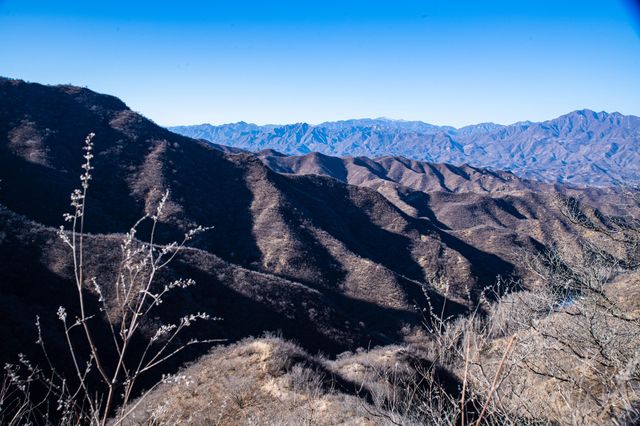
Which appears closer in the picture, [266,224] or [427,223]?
[266,224]

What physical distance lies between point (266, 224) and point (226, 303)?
20135 millimetres

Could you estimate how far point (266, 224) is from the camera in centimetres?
4606

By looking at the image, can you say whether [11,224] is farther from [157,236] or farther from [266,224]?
[266,224]

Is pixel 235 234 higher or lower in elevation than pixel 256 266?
higher

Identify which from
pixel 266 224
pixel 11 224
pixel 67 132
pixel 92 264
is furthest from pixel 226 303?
pixel 67 132

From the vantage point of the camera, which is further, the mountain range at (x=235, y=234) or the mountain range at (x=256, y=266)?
the mountain range at (x=235, y=234)

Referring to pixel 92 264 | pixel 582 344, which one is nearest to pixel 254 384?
pixel 582 344

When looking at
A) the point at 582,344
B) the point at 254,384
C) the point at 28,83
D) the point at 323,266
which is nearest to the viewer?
the point at 582,344

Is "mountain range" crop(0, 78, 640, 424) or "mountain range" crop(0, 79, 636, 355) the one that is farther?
"mountain range" crop(0, 79, 636, 355)

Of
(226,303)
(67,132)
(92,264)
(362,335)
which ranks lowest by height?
(362,335)

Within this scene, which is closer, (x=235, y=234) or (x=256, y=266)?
(x=256, y=266)

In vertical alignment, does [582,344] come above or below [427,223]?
above

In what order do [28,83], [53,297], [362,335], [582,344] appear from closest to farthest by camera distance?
1. [582,344]
2. [53,297]
3. [362,335]
4. [28,83]

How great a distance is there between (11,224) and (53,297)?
24.2ft
